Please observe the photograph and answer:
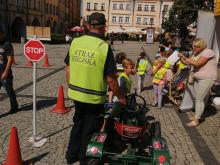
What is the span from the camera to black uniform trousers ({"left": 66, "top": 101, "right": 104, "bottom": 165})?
4059 mm

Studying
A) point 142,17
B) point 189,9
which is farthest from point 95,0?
point 189,9

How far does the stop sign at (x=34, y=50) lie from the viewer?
4.98 metres

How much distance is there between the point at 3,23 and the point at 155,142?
35355mm

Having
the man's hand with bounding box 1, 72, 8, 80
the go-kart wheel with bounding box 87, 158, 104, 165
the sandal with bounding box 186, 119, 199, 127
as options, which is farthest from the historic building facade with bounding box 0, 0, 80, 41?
the go-kart wheel with bounding box 87, 158, 104, 165

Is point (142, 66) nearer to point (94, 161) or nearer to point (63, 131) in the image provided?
point (63, 131)

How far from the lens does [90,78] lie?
3.84 meters

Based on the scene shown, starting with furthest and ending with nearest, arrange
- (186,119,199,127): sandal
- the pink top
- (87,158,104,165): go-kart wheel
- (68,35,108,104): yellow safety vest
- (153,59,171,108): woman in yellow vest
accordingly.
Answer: (153,59,171,108): woman in yellow vest
(186,119,199,127): sandal
the pink top
(87,158,104,165): go-kart wheel
(68,35,108,104): yellow safety vest

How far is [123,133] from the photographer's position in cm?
425

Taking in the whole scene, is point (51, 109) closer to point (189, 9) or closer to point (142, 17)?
point (189, 9)

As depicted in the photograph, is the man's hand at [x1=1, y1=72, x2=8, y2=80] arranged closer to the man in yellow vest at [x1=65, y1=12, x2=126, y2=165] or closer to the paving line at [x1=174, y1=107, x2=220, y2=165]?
the man in yellow vest at [x1=65, y1=12, x2=126, y2=165]

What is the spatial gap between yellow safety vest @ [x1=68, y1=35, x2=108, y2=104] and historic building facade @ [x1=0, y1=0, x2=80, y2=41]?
112 feet

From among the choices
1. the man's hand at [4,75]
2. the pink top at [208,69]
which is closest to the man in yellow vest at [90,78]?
the man's hand at [4,75]

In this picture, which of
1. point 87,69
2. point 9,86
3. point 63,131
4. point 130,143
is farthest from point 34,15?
point 87,69

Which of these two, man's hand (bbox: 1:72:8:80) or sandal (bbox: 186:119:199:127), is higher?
man's hand (bbox: 1:72:8:80)
